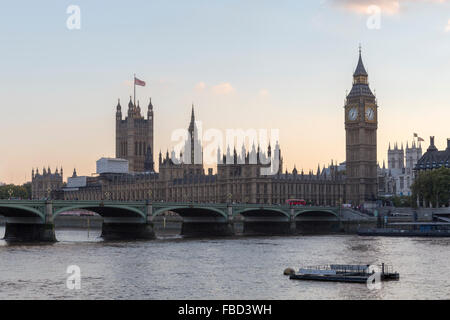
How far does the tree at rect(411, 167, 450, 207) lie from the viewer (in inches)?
5162

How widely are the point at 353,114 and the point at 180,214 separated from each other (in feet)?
196

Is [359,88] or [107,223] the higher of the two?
[359,88]

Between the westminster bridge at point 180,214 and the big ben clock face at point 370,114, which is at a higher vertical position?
the big ben clock face at point 370,114

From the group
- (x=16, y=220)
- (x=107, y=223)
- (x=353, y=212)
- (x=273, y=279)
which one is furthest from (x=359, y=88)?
(x=273, y=279)

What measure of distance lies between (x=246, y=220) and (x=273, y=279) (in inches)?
2742

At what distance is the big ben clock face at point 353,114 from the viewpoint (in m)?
161

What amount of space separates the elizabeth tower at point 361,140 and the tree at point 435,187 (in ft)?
80.0

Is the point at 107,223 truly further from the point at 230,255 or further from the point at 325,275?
the point at 325,275

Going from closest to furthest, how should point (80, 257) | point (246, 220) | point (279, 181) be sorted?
point (80, 257) < point (246, 220) < point (279, 181)

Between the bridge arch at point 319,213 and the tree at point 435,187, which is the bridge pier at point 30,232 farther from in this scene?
the tree at point 435,187

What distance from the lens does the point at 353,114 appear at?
161375 millimetres

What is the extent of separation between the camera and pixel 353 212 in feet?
428

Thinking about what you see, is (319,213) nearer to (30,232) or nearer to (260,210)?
(260,210)

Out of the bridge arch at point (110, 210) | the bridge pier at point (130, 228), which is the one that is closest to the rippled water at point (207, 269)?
the bridge arch at point (110, 210)
